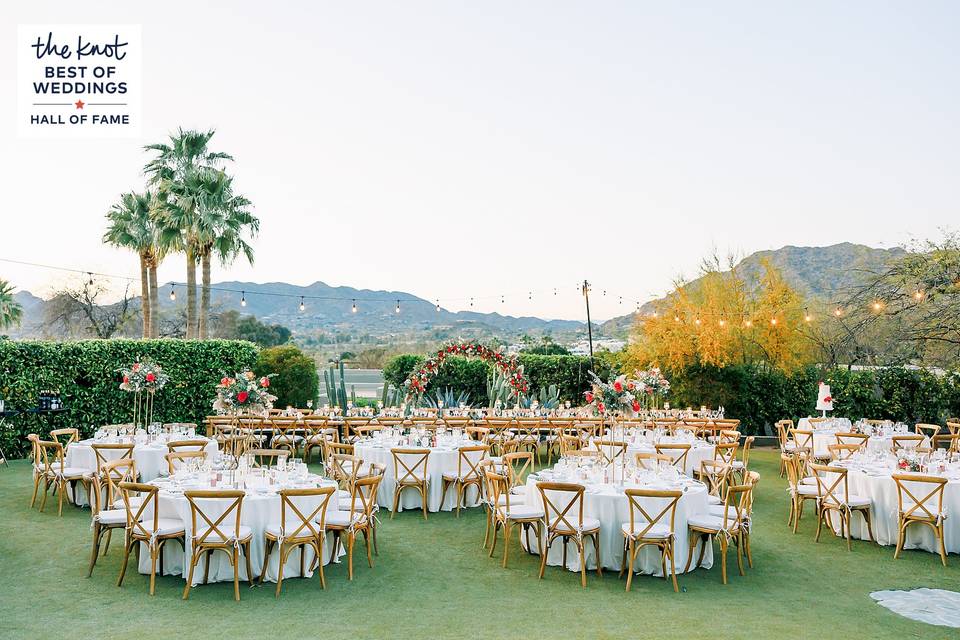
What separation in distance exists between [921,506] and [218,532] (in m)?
6.58

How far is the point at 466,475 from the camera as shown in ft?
31.5

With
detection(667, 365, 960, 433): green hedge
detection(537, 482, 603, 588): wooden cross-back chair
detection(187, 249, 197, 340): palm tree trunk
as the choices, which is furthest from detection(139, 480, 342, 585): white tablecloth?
detection(187, 249, 197, 340): palm tree trunk

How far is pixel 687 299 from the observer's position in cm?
1762

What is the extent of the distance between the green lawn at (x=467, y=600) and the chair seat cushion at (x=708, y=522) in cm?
45

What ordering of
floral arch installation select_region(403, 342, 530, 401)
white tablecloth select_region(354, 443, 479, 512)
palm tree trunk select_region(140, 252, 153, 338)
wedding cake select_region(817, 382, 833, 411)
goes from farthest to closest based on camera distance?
palm tree trunk select_region(140, 252, 153, 338)
floral arch installation select_region(403, 342, 530, 401)
wedding cake select_region(817, 382, 833, 411)
white tablecloth select_region(354, 443, 479, 512)

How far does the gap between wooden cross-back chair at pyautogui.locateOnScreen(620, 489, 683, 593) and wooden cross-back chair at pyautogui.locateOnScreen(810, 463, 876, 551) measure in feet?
8.02

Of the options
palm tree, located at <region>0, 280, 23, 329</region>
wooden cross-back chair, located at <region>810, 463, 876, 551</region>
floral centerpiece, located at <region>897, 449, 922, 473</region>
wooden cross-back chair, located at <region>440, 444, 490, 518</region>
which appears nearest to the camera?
wooden cross-back chair, located at <region>810, 463, 876, 551</region>

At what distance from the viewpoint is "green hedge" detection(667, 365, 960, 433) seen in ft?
51.0

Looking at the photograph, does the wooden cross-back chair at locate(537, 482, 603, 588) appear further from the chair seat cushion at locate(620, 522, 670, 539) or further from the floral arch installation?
the floral arch installation

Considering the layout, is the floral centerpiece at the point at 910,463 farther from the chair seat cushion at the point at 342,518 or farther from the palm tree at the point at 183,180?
the palm tree at the point at 183,180

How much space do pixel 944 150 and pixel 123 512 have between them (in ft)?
55.7

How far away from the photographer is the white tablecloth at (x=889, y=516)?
7.47 metres

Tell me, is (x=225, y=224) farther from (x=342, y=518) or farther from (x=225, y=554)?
(x=225, y=554)

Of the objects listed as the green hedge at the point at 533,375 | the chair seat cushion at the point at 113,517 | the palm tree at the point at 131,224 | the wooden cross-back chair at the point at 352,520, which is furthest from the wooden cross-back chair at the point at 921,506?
the palm tree at the point at 131,224
